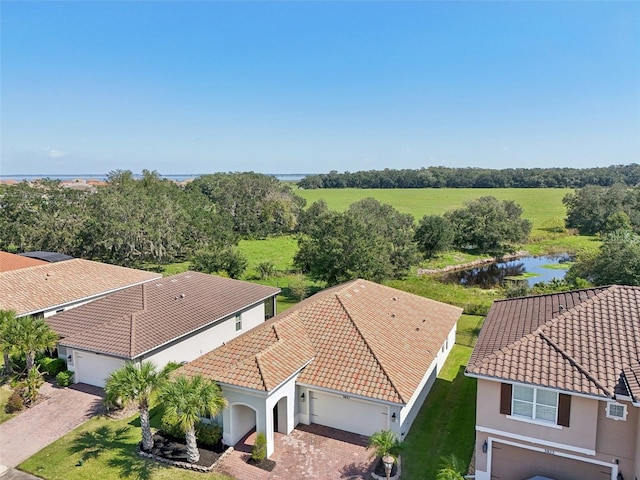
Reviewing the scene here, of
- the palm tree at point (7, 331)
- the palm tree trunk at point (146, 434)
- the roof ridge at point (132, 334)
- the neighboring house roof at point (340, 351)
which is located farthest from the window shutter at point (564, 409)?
the palm tree at point (7, 331)

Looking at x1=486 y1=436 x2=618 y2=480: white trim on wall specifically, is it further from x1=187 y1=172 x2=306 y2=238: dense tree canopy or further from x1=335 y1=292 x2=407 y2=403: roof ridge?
x1=187 y1=172 x2=306 y2=238: dense tree canopy

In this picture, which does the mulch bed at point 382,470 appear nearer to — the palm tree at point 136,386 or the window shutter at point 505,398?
the window shutter at point 505,398

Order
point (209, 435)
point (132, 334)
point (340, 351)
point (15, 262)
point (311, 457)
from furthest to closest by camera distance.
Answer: point (15, 262), point (132, 334), point (340, 351), point (209, 435), point (311, 457)

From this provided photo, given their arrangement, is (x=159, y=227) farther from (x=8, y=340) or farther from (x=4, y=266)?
(x=8, y=340)

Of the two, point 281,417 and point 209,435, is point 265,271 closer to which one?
point 281,417

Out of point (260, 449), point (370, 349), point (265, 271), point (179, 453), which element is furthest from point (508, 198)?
point (179, 453)

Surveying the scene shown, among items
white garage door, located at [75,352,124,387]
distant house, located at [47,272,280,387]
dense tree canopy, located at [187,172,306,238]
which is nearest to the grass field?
dense tree canopy, located at [187,172,306,238]
